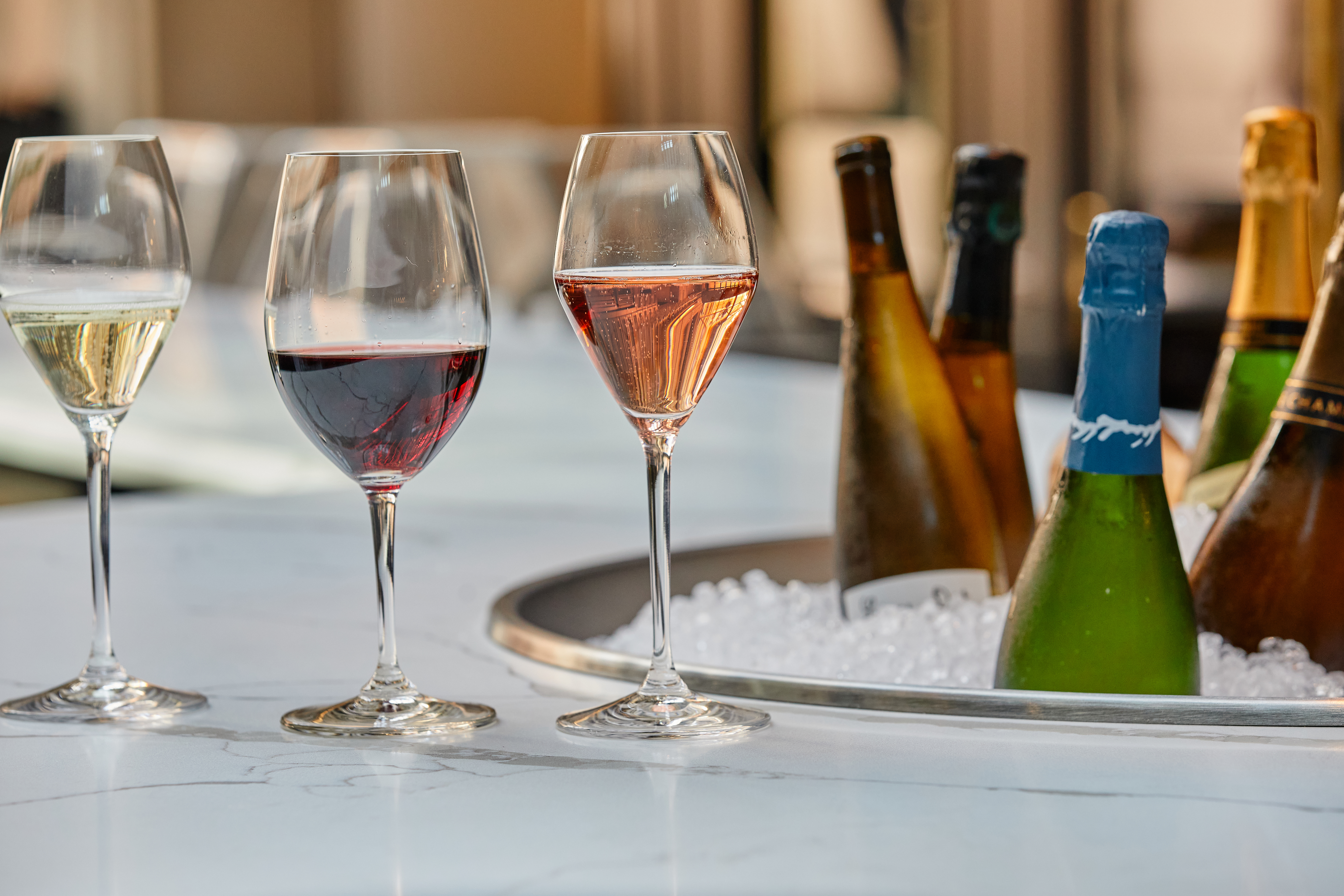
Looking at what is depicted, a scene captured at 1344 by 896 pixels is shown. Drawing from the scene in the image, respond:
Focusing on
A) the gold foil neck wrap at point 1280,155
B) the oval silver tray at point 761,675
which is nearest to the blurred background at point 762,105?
the oval silver tray at point 761,675

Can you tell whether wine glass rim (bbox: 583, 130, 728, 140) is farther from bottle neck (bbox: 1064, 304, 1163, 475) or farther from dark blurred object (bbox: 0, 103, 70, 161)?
dark blurred object (bbox: 0, 103, 70, 161)

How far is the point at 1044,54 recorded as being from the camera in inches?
172

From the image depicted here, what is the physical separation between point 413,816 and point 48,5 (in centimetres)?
794

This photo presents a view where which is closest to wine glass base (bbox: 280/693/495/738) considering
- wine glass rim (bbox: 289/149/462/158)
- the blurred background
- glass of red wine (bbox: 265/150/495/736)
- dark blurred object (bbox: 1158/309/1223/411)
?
glass of red wine (bbox: 265/150/495/736)

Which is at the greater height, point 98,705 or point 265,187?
point 265,187

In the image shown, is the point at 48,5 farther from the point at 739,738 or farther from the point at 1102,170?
the point at 739,738

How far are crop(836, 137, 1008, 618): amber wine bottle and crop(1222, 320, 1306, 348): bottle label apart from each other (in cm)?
16

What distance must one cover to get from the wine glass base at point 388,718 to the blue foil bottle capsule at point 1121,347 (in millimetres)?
279

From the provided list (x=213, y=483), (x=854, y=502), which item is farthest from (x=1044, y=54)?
(x=854, y=502)

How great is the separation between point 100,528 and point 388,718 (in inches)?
6.6

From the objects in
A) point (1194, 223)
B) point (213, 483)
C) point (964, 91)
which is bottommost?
point (213, 483)

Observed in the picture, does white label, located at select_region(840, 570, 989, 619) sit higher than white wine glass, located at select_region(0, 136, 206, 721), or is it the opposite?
white wine glass, located at select_region(0, 136, 206, 721)

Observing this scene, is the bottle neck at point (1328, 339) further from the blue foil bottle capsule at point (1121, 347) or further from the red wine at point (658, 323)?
the red wine at point (658, 323)

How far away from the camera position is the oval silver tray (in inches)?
23.4
